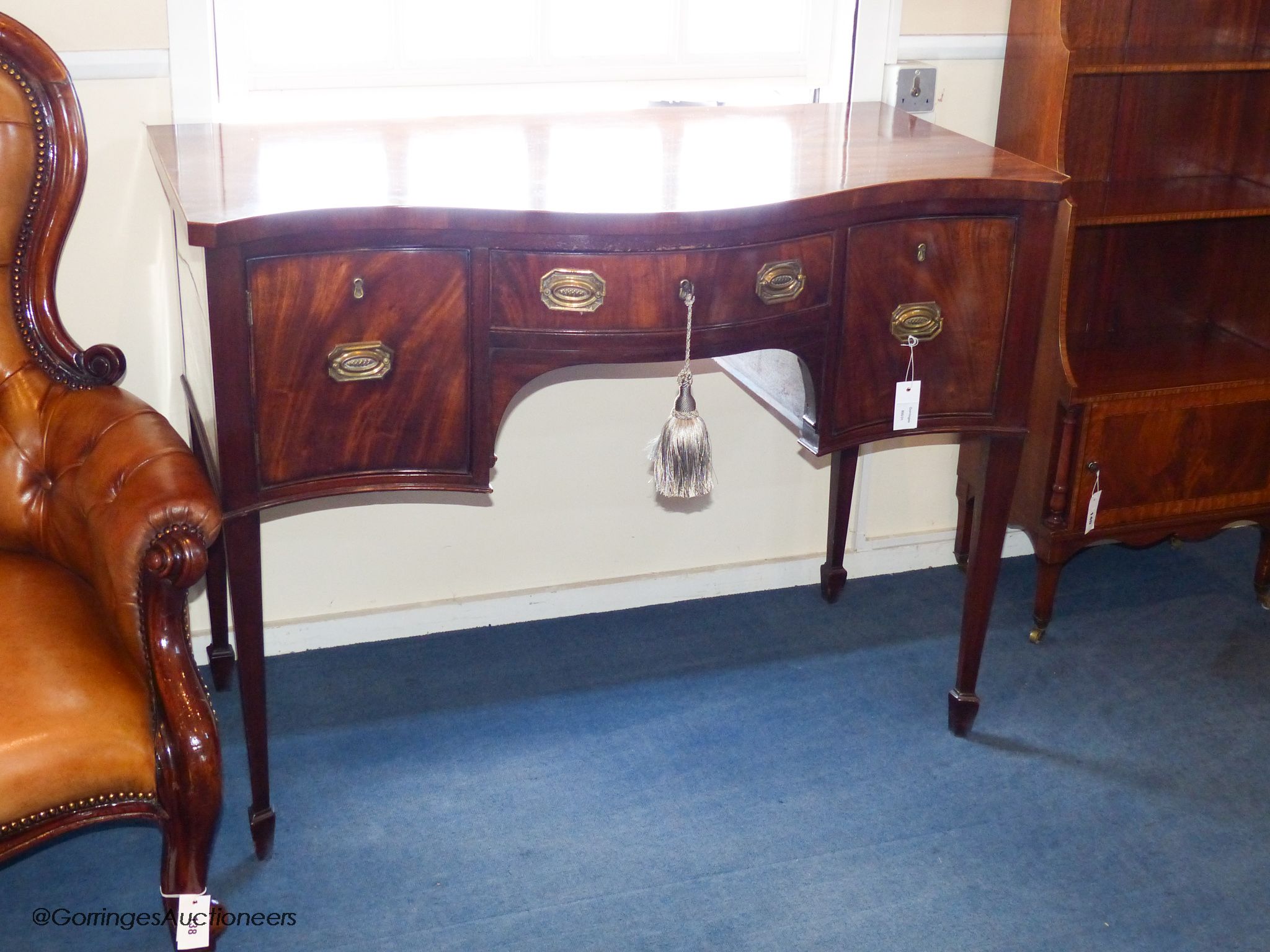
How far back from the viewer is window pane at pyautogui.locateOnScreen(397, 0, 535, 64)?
2.20 metres

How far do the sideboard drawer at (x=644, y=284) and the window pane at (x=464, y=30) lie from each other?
2.38ft

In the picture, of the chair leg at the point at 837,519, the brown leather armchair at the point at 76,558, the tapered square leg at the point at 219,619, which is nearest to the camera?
the brown leather armchair at the point at 76,558

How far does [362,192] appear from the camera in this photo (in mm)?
1657

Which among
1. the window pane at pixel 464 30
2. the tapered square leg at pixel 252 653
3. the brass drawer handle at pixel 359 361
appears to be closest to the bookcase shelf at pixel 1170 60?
the window pane at pixel 464 30

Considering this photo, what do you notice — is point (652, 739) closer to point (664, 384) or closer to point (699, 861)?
point (699, 861)

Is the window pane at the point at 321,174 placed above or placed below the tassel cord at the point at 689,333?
above

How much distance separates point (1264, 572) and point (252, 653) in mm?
1923

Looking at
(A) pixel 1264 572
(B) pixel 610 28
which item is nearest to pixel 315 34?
(B) pixel 610 28

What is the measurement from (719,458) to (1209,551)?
110cm

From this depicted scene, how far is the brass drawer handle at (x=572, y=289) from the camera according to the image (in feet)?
5.52

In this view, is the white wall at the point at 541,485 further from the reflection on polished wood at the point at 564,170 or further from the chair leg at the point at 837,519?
the reflection on polished wood at the point at 564,170

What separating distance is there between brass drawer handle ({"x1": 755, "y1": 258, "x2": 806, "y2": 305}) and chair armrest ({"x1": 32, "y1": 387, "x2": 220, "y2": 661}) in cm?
74

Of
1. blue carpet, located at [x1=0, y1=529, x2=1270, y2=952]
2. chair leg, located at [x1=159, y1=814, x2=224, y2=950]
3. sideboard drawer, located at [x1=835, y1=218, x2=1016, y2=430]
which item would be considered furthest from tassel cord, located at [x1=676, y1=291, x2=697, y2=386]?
chair leg, located at [x1=159, y1=814, x2=224, y2=950]

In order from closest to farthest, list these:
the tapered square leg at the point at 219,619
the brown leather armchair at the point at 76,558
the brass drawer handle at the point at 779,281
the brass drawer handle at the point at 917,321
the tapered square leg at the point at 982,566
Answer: the brown leather armchair at the point at 76,558 → the brass drawer handle at the point at 779,281 → the brass drawer handle at the point at 917,321 → the tapered square leg at the point at 982,566 → the tapered square leg at the point at 219,619
